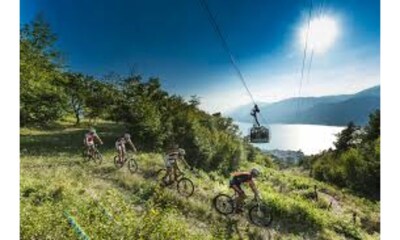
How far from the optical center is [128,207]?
11570 millimetres

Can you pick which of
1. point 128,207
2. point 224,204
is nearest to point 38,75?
point 224,204

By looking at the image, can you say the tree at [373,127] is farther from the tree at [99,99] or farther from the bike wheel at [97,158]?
the bike wheel at [97,158]

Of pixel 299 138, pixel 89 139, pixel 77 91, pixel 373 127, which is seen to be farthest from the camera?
pixel 373 127

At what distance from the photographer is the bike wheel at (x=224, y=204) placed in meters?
14.3

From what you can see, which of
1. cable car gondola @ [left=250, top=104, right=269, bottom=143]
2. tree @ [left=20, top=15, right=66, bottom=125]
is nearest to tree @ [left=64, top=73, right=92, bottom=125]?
tree @ [left=20, top=15, right=66, bottom=125]

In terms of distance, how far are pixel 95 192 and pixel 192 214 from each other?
9.81 feet

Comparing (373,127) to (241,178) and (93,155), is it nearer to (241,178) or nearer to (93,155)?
(93,155)

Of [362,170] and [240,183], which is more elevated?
[240,183]

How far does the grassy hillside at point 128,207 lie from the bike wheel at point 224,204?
0.64 ft

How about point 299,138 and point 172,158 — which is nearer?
point 172,158

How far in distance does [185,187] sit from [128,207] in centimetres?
378

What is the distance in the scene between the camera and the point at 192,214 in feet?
47.8

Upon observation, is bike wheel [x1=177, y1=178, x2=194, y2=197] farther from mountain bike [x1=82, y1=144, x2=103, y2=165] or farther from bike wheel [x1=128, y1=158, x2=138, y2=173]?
mountain bike [x1=82, y1=144, x2=103, y2=165]
